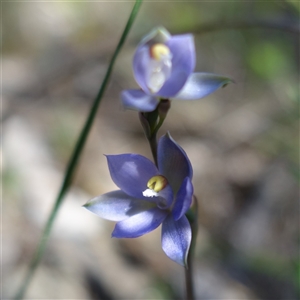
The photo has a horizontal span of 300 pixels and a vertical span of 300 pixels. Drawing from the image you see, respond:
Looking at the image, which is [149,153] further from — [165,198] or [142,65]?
[142,65]

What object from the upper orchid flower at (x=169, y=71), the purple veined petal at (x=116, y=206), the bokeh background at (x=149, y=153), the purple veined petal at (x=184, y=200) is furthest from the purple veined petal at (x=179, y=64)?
the bokeh background at (x=149, y=153)

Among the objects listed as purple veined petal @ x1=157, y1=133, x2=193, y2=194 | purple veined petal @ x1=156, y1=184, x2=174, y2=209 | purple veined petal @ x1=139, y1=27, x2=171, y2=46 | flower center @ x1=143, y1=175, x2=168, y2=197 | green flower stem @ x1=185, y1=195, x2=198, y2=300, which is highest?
purple veined petal @ x1=139, y1=27, x2=171, y2=46

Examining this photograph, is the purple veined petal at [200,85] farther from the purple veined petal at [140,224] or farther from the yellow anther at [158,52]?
the purple veined petal at [140,224]

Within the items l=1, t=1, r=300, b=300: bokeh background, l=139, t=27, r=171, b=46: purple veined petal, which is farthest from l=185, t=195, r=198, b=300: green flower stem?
l=1, t=1, r=300, b=300: bokeh background

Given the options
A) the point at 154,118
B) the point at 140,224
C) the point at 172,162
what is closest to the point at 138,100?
the point at 154,118

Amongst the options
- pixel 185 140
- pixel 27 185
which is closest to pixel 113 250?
pixel 27 185

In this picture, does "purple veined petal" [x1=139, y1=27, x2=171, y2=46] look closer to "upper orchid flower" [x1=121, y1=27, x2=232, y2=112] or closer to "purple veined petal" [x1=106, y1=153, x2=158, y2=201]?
"upper orchid flower" [x1=121, y1=27, x2=232, y2=112]

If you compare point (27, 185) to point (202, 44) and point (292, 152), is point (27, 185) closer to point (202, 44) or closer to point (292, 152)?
point (292, 152)
